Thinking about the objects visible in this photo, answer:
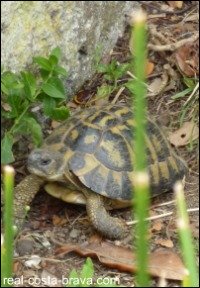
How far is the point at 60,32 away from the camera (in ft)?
10.2

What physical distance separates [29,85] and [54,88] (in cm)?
11

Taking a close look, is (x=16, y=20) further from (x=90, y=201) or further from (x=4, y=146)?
(x=90, y=201)

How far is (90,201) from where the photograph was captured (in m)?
2.83

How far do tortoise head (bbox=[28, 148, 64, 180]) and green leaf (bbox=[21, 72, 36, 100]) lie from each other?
0.25 m

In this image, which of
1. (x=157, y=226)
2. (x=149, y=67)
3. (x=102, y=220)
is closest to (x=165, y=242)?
(x=157, y=226)

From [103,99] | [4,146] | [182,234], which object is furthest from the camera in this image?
[103,99]

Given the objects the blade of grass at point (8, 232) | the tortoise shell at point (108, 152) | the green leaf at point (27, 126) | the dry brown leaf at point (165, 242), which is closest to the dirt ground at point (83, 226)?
the dry brown leaf at point (165, 242)

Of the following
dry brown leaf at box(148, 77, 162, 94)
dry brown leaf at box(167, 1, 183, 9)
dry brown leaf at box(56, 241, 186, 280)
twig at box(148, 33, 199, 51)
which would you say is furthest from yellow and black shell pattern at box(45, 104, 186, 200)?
dry brown leaf at box(167, 1, 183, 9)

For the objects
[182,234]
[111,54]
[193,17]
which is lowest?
[182,234]

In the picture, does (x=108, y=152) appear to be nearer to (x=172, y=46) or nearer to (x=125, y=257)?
(x=125, y=257)

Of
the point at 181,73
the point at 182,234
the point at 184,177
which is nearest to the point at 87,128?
the point at 184,177

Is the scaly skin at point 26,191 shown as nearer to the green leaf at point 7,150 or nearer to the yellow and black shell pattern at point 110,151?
the yellow and black shell pattern at point 110,151

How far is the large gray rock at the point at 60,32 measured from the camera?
292 centimetres

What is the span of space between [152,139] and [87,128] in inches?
10.8
